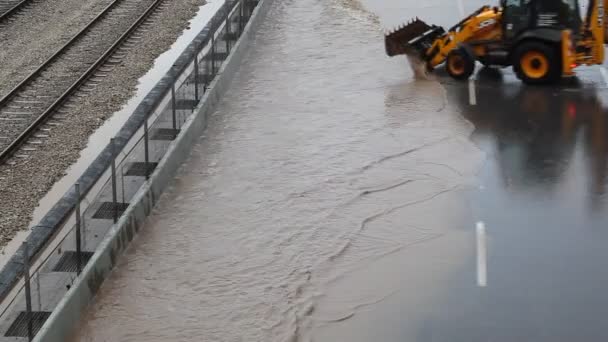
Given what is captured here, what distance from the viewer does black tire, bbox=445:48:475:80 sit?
73.2 ft

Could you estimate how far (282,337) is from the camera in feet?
41.9

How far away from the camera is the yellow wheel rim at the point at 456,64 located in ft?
73.6

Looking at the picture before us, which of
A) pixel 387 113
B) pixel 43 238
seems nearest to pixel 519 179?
pixel 387 113

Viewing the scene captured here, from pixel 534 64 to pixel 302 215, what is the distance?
7816mm

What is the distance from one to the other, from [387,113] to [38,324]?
33.4ft

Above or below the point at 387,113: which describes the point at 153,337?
below

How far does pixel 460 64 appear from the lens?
2247cm

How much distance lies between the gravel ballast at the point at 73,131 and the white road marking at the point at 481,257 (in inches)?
261

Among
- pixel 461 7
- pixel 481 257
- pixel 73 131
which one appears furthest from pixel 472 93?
pixel 73 131

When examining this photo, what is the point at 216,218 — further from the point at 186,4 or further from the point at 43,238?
the point at 186,4

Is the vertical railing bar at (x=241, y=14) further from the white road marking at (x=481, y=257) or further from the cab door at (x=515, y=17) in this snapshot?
the white road marking at (x=481, y=257)

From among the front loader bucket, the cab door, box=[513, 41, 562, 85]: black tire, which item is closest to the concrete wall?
the front loader bucket

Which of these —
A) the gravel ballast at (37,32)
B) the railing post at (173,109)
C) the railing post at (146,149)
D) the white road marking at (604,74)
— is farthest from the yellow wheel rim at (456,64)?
the gravel ballast at (37,32)

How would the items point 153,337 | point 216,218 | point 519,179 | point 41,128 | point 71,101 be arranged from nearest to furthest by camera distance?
1. point 153,337
2. point 216,218
3. point 519,179
4. point 41,128
5. point 71,101
